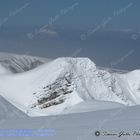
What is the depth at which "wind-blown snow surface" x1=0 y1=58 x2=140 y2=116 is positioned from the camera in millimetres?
67812

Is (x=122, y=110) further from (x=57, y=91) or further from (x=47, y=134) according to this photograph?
(x=57, y=91)

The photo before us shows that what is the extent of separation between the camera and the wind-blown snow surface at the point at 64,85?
6781 centimetres

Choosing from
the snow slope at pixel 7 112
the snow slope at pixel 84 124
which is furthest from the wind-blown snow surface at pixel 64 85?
the snow slope at pixel 84 124

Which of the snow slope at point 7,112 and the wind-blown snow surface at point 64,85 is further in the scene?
the wind-blown snow surface at point 64,85

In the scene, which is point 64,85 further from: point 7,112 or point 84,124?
point 84,124

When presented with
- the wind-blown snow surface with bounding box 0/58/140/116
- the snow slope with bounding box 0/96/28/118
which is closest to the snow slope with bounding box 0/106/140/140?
the snow slope with bounding box 0/96/28/118

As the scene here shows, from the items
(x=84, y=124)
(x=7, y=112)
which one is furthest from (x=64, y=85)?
(x=84, y=124)

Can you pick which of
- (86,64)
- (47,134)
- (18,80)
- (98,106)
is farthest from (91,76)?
(47,134)

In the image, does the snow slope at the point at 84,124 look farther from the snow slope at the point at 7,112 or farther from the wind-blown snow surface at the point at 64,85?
the wind-blown snow surface at the point at 64,85

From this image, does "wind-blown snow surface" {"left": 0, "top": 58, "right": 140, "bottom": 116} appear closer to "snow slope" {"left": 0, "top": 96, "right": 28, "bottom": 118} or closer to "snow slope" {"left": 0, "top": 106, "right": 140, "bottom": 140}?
"snow slope" {"left": 0, "top": 96, "right": 28, "bottom": 118}

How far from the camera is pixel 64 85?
A: 84562 mm

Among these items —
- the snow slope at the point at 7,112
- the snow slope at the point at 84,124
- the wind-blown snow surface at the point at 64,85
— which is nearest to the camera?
the snow slope at the point at 84,124

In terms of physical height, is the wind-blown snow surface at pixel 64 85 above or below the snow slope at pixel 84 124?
above

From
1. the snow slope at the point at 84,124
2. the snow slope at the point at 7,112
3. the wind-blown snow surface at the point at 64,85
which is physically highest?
the wind-blown snow surface at the point at 64,85
